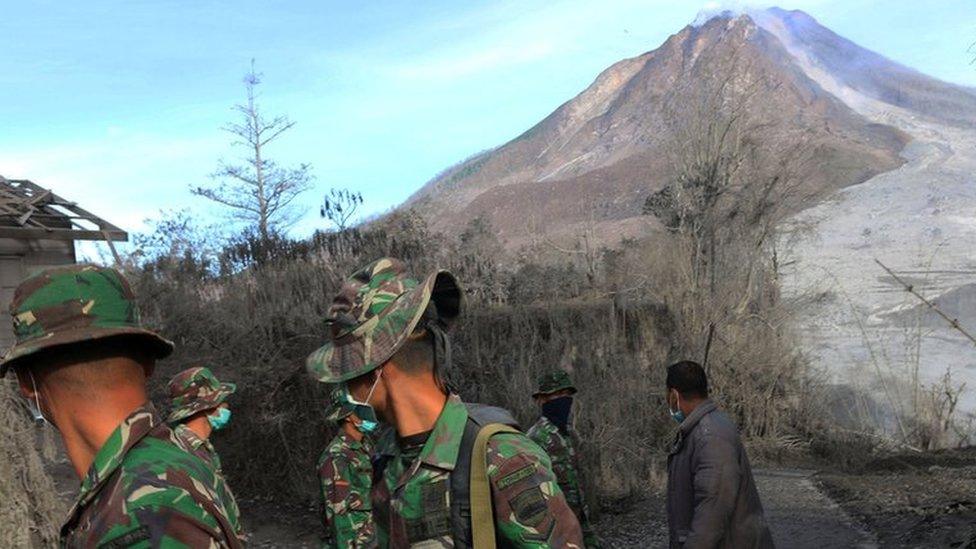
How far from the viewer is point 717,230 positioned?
57.1 ft

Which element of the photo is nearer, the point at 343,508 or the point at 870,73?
the point at 343,508

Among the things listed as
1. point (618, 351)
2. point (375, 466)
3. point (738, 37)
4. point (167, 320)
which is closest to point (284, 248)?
point (167, 320)

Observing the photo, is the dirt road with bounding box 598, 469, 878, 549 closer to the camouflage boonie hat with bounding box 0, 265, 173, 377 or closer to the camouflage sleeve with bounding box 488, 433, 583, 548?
the camouflage sleeve with bounding box 488, 433, 583, 548

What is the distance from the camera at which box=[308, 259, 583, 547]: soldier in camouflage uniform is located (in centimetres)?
215

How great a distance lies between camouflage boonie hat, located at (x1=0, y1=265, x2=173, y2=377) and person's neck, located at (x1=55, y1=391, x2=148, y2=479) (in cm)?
17

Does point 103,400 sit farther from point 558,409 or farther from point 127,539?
point 558,409

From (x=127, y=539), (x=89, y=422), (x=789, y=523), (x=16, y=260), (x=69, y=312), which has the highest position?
(x=16, y=260)

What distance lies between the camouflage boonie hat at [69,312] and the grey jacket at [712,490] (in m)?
2.81

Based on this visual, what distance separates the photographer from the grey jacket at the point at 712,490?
13.2 ft

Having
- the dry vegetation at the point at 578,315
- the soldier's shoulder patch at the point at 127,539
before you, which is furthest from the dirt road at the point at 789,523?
the soldier's shoulder patch at the point at 127,539

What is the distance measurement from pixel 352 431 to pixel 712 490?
2.14 m

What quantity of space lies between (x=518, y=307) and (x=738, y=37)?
82.9m

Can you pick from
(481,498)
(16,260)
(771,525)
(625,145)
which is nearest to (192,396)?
(481,498)

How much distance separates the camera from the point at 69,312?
2.04 m
